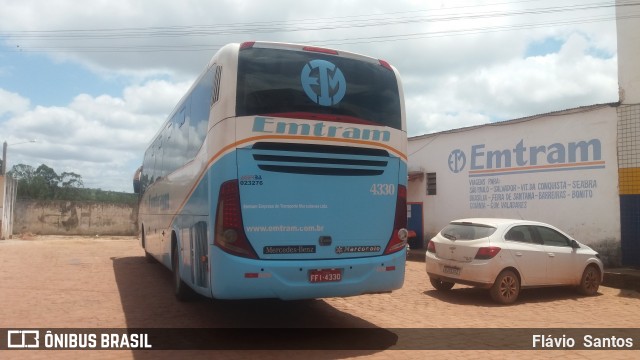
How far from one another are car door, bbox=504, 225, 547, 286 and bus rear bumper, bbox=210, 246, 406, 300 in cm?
422

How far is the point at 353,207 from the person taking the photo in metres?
6.60

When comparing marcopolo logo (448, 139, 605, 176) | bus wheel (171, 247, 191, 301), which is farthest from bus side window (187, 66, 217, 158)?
marcopolo logo (448, 139, 605, 176)

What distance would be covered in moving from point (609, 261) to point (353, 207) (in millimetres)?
9688

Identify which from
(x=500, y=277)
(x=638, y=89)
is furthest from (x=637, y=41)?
(x=500, y=277)

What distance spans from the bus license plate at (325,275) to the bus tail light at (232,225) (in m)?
0.76

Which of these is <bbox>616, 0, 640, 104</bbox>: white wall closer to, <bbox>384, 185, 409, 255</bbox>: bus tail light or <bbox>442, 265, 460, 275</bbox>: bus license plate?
<bbox>442, 265, 460, 275</bbox>: bus license plate

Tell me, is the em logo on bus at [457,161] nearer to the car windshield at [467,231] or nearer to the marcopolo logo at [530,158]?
the marcopolo logo at [530,158]

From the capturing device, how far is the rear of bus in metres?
6.02

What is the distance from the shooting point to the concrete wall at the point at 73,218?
100 feet

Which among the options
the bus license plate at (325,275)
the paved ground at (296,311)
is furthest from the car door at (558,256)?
the bus license plate at (325,275)

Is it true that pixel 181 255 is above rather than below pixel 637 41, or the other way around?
below

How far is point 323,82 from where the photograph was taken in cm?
645

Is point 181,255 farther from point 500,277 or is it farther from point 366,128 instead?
point 500,277

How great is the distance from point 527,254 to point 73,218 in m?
29.1
